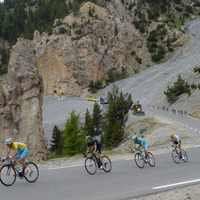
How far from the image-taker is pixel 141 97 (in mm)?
56406

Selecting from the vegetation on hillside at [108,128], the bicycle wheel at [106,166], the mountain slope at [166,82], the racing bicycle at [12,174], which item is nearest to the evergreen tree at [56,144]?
the vegetation on hillside at [108,128]

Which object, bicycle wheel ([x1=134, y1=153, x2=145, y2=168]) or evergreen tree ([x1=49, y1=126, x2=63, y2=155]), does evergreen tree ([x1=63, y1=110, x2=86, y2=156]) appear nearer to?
evergreen tree ([x1=49, y1=126, x2=63, y2=155])

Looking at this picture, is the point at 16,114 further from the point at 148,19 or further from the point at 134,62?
the point at 148,19

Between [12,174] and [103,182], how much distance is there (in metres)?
3.11

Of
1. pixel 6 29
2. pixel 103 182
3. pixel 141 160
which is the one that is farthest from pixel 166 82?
pixel 6 29

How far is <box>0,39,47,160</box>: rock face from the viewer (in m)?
17.3

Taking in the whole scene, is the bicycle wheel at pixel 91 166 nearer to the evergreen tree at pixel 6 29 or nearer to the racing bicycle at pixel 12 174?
the racing bicycle at pixel 12 174

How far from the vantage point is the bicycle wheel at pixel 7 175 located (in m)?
7.35

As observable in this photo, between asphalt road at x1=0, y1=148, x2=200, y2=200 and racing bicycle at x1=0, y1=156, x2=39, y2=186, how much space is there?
0.18 m

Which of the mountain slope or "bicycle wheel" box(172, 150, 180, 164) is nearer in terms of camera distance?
"bicycle wheel" box(172, 150, 180, 164)

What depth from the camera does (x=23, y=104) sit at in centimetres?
1856

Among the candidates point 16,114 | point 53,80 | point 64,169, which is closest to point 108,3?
point 53,80

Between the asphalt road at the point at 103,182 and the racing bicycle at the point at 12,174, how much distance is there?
18 cm

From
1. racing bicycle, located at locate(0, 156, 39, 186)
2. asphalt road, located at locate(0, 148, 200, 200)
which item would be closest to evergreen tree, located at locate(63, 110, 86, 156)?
asphalt road, located at locate(0, 148, 200, 200)
